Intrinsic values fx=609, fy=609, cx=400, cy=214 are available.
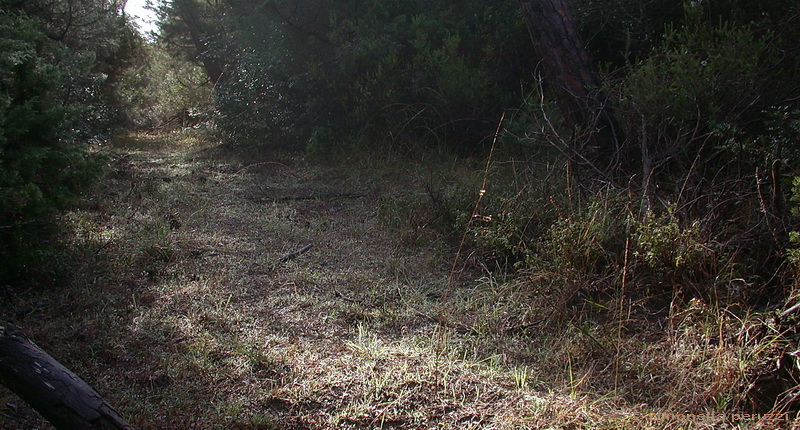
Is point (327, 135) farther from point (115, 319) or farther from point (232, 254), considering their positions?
point (115, 319)

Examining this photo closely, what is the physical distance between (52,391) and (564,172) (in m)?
3.52

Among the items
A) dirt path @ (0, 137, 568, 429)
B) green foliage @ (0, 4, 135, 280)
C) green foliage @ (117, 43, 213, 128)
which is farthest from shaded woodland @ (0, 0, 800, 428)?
green foliage @ (117, 43, 213, 128)

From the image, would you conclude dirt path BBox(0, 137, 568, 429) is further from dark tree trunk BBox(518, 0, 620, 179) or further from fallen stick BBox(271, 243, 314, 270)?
dark tree trunk BBox(518, 0, 620, 179)

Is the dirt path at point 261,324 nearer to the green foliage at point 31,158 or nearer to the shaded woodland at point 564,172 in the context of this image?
the shaded woodland at point 564,172

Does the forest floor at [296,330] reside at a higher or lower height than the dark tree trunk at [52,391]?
lower

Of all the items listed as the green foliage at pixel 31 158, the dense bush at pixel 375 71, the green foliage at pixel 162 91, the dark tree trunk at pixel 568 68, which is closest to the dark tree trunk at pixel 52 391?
the green foliage at pixel 31 158

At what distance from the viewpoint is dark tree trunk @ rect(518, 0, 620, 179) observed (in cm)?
477

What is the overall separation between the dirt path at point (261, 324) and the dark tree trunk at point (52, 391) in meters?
0.38

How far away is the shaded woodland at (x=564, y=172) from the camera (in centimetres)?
285

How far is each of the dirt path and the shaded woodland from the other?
0.12m

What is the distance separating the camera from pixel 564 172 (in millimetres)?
4461

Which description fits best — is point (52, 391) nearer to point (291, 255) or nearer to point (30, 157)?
point (30, 157)

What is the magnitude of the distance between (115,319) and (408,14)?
560 cm

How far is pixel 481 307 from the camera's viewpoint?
135 inches
